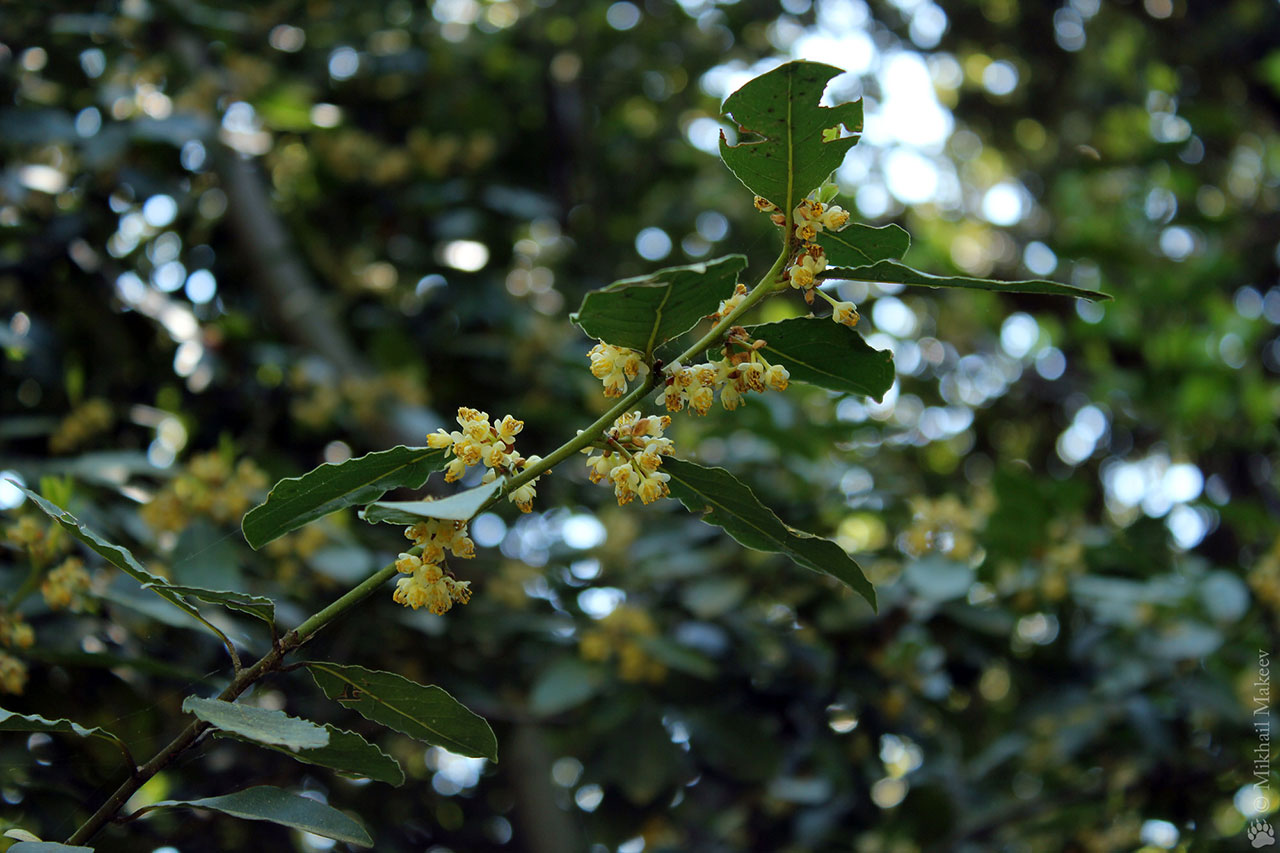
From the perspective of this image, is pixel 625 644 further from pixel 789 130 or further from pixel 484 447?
pixel 789 130

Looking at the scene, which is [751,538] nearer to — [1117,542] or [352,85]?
[1117,542]

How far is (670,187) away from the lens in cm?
393

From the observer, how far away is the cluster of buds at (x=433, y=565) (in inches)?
39.3

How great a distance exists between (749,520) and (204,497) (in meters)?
1.44

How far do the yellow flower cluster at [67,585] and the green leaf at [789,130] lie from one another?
127cm

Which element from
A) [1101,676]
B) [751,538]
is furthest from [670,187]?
[751,538]

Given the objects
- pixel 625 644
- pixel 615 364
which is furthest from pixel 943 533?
pixel 615 364

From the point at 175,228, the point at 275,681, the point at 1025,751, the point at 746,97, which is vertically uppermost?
the point at 746,97

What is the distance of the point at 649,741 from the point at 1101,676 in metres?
1.25

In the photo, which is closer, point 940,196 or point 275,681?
point 275,681

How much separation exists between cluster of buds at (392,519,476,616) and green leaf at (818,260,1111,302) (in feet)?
1.48

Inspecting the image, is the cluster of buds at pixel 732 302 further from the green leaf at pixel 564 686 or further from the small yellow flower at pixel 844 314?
the green leaf at pixel 564 686

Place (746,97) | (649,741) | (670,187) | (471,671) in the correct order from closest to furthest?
(746,97)
(649,741)
(471,671)
(670,187)

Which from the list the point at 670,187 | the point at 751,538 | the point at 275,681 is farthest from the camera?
the point at 670,187
